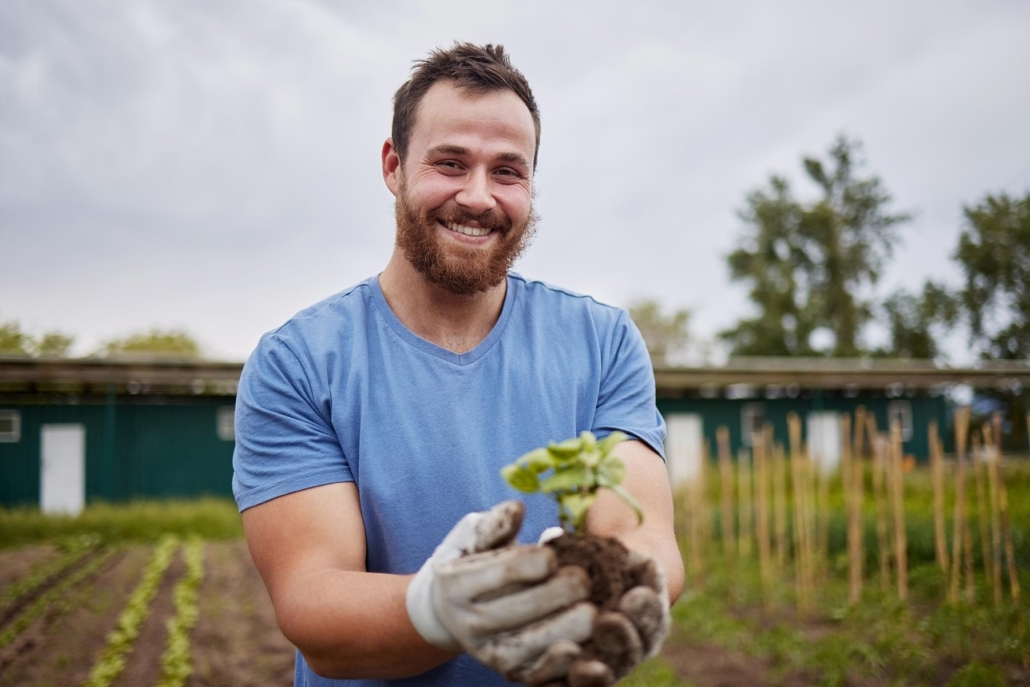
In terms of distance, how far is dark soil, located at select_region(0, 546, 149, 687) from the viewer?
19.3 feet

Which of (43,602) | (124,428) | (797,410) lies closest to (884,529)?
(43,602)

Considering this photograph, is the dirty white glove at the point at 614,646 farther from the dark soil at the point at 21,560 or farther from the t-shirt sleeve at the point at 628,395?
the dark soil at the point at 21,560

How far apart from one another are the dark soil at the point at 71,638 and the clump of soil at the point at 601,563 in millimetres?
5842

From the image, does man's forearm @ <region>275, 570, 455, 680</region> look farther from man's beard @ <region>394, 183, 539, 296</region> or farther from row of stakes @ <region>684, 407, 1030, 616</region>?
row of stakes @ <region>684, 407, 1030, 616</region>

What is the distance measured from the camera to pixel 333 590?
1.56 m

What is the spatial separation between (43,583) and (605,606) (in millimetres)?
9908

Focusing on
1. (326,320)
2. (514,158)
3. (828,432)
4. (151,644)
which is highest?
(514,158)

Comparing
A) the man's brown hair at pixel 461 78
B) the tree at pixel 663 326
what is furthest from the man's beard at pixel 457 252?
the tree at pixel 663 326

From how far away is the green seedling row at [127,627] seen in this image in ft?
19.0

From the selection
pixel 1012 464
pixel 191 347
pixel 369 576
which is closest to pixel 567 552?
pixel 369 576

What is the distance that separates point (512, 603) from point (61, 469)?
1807 cm

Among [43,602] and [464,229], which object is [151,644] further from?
[464,229]

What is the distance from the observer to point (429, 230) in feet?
6.51

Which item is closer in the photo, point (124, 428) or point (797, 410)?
point (124, 428)
